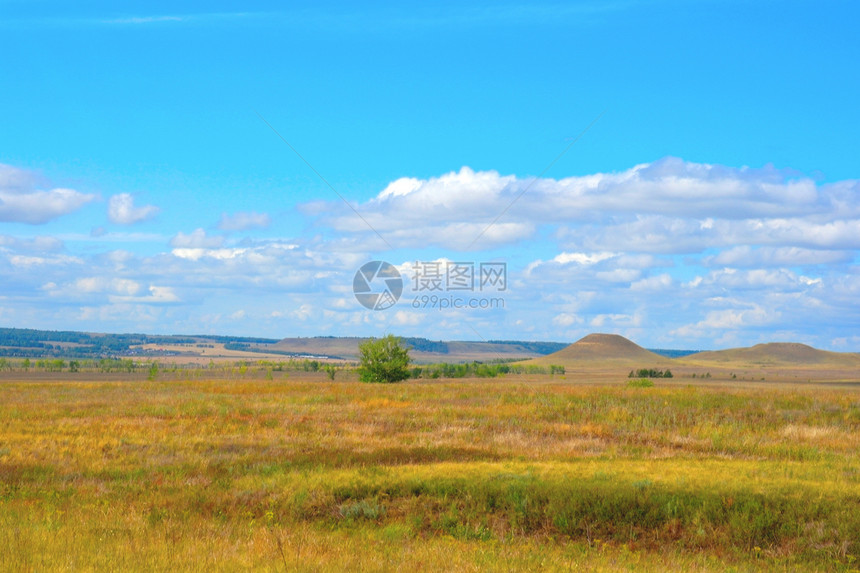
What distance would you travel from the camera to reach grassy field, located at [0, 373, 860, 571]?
1077 cm

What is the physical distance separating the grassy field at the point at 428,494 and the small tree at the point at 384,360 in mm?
42335

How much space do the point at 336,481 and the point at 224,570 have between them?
8846mm

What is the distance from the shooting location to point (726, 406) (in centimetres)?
3597

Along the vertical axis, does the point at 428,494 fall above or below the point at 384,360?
below

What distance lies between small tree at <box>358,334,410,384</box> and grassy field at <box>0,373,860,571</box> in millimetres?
42335

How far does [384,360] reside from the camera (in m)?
74.9

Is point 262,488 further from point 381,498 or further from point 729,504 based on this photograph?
point 729,504

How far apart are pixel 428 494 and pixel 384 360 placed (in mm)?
58560

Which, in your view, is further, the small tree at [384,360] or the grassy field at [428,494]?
the small tree at [384,360]

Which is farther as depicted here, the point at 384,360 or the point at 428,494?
the point at 384,360

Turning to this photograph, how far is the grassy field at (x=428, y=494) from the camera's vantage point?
10766mm

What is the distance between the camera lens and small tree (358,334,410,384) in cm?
7425

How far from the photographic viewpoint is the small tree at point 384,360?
74250 mm

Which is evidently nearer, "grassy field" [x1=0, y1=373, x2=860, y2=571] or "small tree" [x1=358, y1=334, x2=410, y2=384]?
"grassy field" [x1=0, y1=373, x2=860, y2=571]
